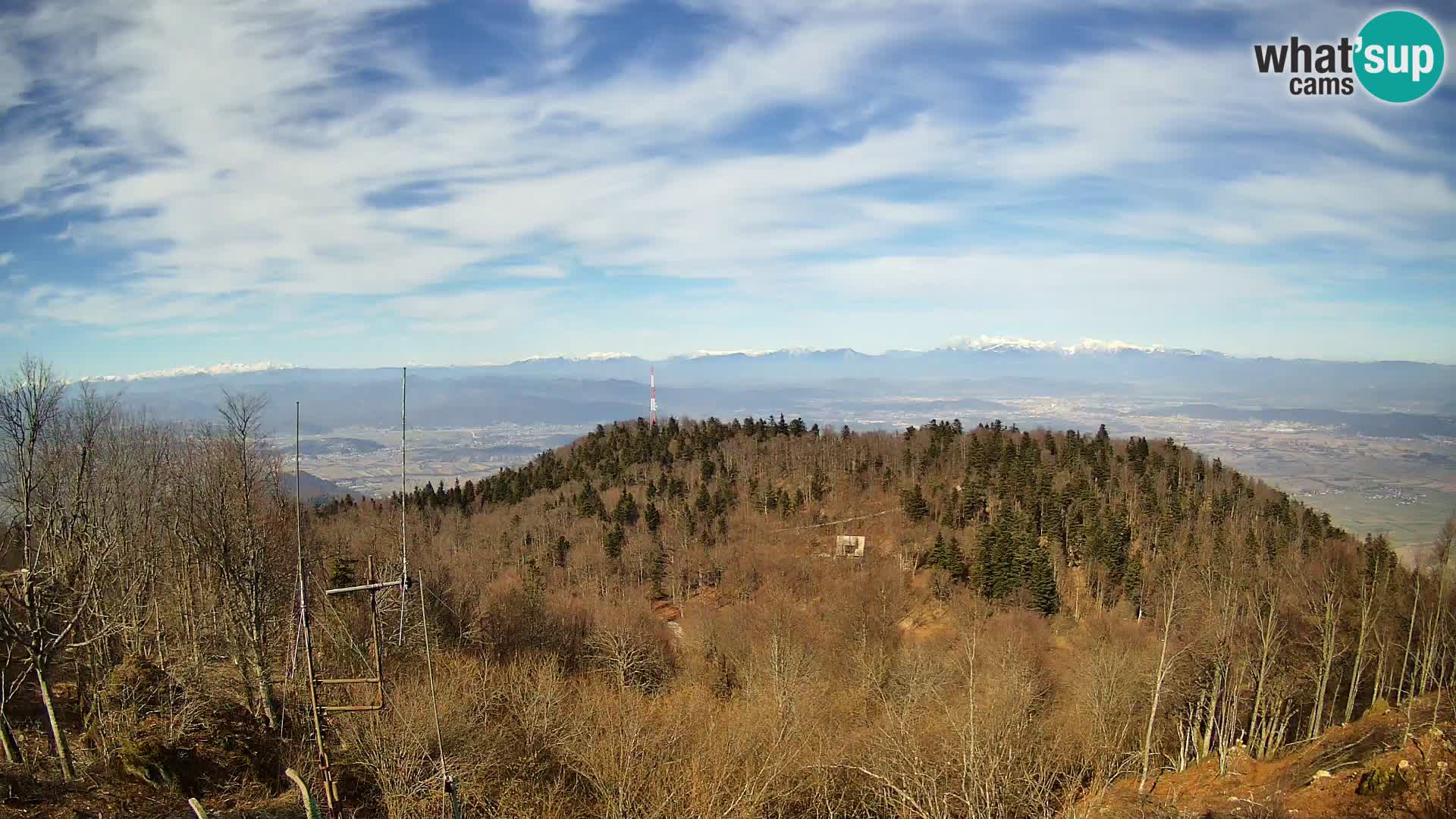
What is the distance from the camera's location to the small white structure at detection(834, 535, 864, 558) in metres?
59.4

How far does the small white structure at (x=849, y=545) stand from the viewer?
59.4 meters

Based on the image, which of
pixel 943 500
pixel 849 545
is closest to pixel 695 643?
pixel 849 545

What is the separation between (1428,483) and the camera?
83.3 metres

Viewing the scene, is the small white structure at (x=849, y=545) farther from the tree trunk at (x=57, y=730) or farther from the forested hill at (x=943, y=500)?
the tree trunk at (x=57, y=730)

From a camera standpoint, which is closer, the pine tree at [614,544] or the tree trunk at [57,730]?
the tree trunk at [57,730]

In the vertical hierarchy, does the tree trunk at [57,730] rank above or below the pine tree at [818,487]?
above

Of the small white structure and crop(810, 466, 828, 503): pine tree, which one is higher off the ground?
crop(810, 466, 828, 503): pine tree

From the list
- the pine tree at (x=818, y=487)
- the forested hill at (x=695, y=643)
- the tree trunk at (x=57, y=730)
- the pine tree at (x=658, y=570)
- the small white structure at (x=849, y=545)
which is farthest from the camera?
the pine tree at (x=818, y=487)

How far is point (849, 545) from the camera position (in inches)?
2382

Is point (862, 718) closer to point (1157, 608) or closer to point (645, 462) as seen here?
point (1157, 608)

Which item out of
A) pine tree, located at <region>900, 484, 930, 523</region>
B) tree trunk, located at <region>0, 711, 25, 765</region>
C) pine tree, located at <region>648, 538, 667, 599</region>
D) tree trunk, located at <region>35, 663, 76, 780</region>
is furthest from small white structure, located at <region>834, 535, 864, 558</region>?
tree trunk, located at <region>0, 711, 25, 765</region>

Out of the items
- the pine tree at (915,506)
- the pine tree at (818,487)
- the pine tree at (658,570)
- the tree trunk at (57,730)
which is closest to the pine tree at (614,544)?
the pine tree at (658,570)

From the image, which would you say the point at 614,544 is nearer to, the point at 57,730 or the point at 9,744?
the point at 9,744

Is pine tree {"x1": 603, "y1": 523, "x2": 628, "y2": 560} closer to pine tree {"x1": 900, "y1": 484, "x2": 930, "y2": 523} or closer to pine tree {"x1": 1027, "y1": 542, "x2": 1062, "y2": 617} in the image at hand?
pine tree {"x1": 900, "y1": 484, "x2": 930, "y2": 523}
